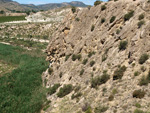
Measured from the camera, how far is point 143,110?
436 inches

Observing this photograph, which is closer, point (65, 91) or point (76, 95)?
point (76, 95)

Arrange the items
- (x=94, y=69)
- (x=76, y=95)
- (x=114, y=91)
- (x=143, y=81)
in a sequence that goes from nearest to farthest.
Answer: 1. (x=143, y=81)
2. (x=114, y=91)
3. (x=76, y=95)
4. (x=94, y=69)

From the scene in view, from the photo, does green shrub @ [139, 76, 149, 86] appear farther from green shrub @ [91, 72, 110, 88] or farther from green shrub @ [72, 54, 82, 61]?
green shrub @ [72, 54, 82, 61]

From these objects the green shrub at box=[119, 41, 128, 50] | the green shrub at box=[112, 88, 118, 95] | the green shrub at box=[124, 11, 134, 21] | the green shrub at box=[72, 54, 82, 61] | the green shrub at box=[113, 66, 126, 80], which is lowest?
the green shrub at box=[112, 88, 118, 95]

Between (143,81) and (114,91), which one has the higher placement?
(143,81)

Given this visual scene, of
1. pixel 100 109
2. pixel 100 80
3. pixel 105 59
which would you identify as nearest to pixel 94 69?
pixel 105 59

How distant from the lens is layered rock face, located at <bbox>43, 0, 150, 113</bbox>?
13781 mm

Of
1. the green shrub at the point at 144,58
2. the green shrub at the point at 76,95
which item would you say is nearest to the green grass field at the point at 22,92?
the green shrub at the point at 76,95

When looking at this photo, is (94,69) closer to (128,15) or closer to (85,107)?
(85,107)

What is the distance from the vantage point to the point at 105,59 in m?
18.7

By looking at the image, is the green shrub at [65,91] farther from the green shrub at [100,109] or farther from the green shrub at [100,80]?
the green shrub at [100,109]

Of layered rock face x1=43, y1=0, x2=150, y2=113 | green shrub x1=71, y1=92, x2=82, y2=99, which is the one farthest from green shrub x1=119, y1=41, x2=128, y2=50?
→ green shrub x1=71, y1=92, x2=82, y2=99

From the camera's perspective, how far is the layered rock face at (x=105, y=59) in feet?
45.2

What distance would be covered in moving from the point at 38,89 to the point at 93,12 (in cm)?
1586
